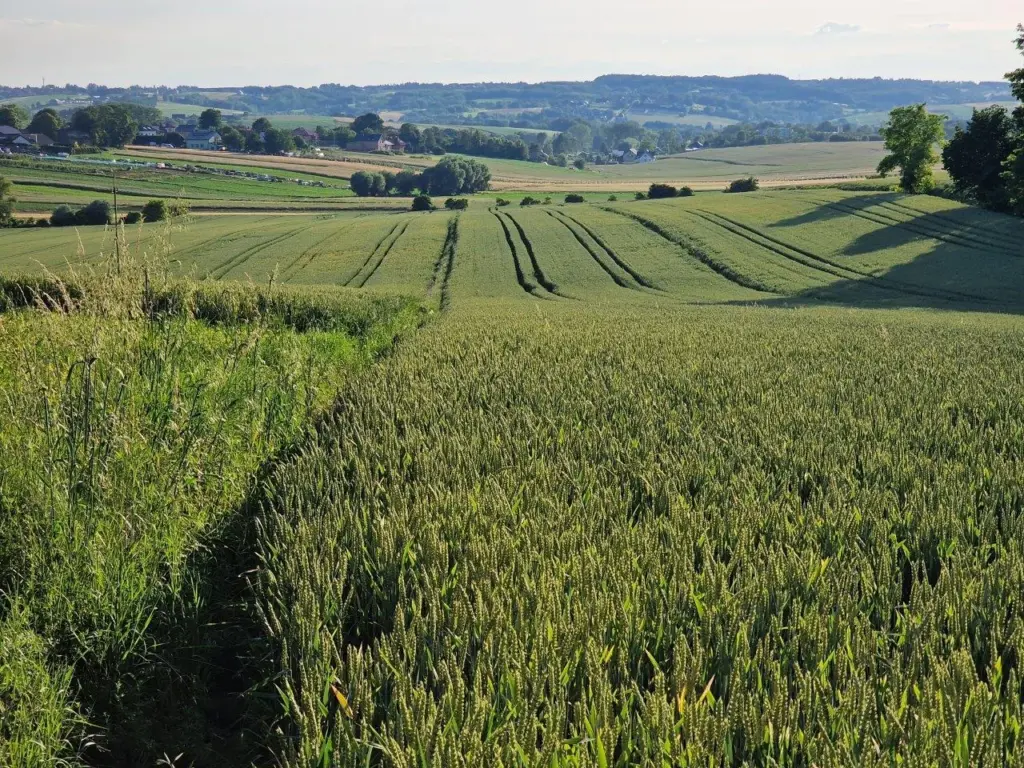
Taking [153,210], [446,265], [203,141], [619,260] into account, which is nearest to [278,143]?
[203,141]

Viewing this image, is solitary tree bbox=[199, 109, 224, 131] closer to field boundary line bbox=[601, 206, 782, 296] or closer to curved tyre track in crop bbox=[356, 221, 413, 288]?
curved tyre track in crop bbox=[356, 221, 413, 288]

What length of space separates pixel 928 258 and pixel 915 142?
32545mm

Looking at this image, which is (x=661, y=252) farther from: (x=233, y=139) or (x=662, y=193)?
(x=233, y=139)

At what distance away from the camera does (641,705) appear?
9.08ft

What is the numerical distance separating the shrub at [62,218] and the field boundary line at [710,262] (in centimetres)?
4501

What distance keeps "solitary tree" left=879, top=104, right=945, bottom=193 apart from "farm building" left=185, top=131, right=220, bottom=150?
128 meters

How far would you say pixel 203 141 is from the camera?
17112cm

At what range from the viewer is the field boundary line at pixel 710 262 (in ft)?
140

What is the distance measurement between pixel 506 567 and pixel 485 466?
78.9 inches

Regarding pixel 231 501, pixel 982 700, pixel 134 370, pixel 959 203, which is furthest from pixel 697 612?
pixel 959 203

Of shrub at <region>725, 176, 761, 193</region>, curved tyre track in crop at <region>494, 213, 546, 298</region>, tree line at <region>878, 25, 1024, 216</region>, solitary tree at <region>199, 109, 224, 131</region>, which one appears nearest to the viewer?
curved tyre track in crop at <region>494, 213, 546, 298</region>

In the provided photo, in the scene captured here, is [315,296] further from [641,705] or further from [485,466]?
[641,705]

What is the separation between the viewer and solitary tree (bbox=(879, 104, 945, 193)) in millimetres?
73562

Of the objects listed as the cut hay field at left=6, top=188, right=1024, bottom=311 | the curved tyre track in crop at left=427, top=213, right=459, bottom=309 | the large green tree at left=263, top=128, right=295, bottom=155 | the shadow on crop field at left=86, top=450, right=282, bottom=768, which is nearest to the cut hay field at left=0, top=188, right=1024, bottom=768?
the shadow on crop field at left=86, top=450, right=282, bottom=768
